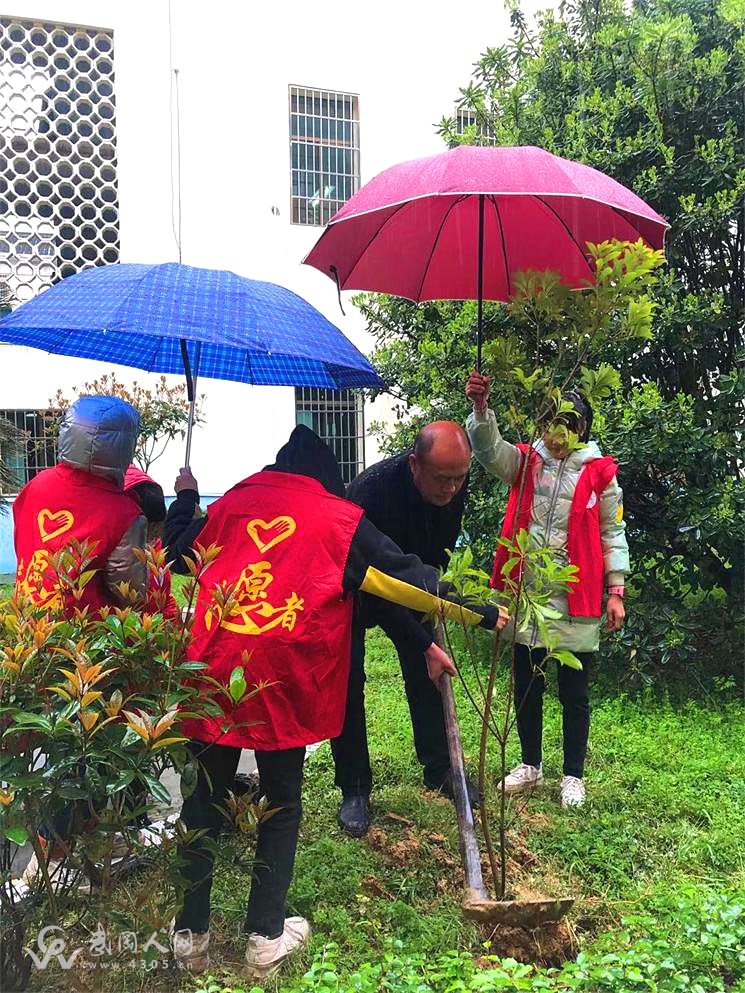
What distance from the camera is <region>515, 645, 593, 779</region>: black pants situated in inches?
133

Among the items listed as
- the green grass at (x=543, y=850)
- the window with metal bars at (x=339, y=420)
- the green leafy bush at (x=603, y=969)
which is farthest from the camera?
the window with metal bars at (x=339, y=420)

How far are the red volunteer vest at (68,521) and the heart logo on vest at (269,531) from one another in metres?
0.52

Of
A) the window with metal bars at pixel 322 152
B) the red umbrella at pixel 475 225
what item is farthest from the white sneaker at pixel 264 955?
the window with metal bars at pixel 322 152

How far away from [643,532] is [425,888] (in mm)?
2726

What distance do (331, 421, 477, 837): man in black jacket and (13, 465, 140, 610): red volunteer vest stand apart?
0.84 meters

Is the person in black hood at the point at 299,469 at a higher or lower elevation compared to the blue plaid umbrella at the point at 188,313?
lower

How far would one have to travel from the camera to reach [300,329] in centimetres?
240

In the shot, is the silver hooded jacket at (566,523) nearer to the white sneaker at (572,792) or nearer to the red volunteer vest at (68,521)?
the white sneaker at (572,792)

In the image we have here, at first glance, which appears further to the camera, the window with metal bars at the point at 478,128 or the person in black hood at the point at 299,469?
the window with metal bars at the point at 478,128

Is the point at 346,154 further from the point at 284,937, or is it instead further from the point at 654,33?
the point at 284,937

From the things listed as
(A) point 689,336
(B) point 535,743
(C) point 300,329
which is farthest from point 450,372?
(C) point 300,329

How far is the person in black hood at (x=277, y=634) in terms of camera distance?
2156mm

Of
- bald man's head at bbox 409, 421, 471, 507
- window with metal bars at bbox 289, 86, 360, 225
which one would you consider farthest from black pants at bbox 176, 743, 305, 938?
window with metal bars at bbox 289, 86, 360, 225

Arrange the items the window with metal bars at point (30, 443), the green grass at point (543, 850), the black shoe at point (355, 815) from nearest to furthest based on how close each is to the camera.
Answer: the green grass at point (543, 850) → the black shoe at point (355, 815) → the window with metal bars at point (30, 443)
